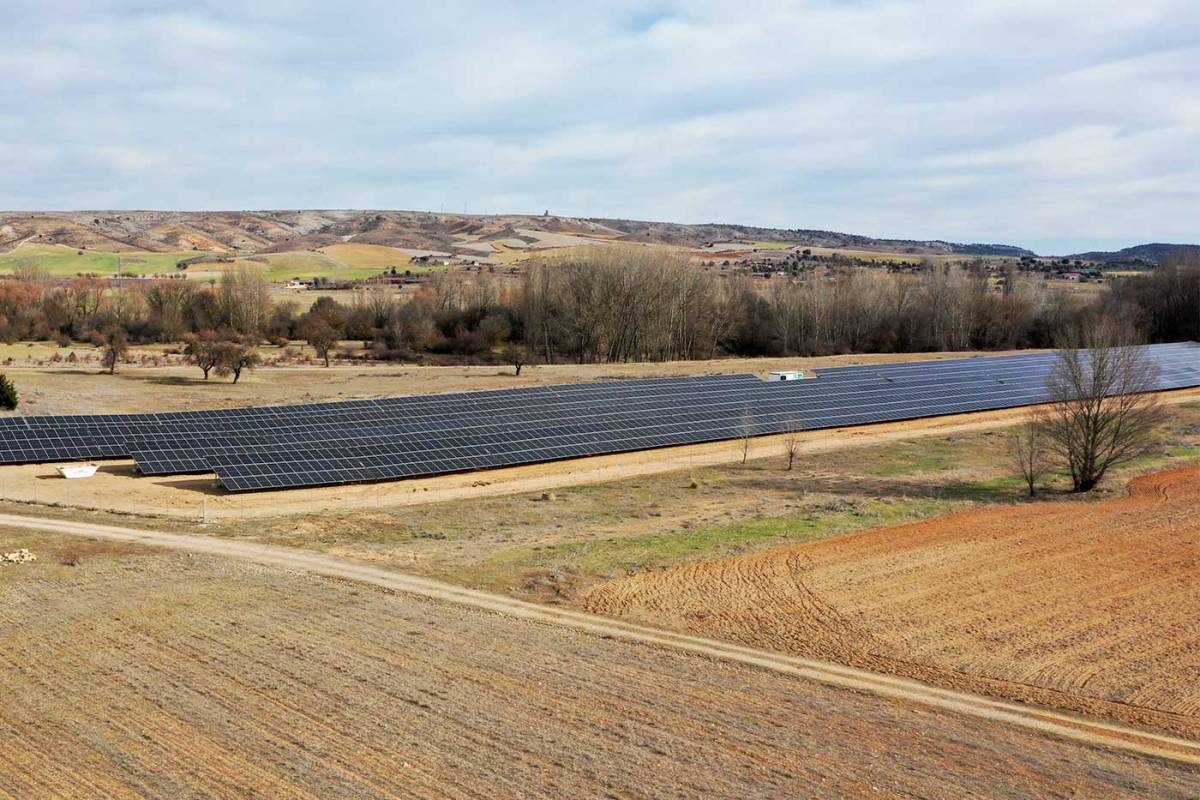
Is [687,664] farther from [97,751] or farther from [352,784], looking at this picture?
[97,751]

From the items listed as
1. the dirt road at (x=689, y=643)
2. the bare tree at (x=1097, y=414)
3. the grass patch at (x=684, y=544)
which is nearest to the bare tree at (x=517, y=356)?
the bare tree at (x=1097, y=414)

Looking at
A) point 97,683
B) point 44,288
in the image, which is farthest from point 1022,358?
point 44,288

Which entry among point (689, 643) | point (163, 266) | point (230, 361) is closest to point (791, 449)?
point (689, 643)

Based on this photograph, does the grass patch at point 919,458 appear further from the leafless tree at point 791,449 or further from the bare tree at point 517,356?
the bare tree at point 517,356

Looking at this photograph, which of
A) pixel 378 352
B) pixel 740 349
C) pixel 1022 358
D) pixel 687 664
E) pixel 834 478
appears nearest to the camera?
pixel 687 664

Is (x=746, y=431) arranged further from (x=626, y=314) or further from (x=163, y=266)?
(x=163, y=266)

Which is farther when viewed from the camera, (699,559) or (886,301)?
(886,301)
